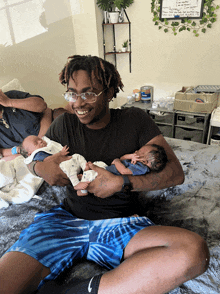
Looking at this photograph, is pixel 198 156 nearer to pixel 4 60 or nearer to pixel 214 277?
pixel 214 277

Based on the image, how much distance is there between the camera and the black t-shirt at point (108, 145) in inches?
46.4

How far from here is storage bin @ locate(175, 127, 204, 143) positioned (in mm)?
3022

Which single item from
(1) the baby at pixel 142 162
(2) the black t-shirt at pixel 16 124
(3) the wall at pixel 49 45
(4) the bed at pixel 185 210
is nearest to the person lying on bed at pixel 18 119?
(2) the black t-shirt at pixel 16 124

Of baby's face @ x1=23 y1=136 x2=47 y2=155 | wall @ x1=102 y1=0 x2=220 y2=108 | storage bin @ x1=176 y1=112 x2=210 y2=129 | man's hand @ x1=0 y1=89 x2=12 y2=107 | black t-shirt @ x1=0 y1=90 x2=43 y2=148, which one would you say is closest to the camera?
baby's face @ x1=23 y1=136 x2=47 y2=155

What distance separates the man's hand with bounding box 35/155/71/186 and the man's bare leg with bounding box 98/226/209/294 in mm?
508

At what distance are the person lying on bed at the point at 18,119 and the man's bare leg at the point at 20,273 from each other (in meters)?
1.21

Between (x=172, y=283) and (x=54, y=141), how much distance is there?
874mm

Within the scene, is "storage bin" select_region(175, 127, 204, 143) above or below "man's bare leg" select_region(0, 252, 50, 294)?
below

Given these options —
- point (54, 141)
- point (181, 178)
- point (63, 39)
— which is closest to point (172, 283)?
point (181, 178)

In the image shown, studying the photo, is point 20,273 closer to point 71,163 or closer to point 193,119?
point 71,163

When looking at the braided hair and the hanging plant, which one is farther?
the hanging plant

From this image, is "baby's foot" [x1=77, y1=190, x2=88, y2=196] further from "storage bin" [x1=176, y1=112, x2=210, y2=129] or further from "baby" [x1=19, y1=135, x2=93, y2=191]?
"storage bin" [x1=176, y1=112, x2=210, y2=129]

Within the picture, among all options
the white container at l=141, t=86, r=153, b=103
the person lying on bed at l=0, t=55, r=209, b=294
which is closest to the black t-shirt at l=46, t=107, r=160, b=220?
the person lying on bed at l=0, t=55, r=209, b=294

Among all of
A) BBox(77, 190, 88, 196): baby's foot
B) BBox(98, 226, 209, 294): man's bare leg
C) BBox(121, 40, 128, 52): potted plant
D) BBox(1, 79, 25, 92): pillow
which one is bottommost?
BBox(98, 226, 209, 294): man's bare leg
